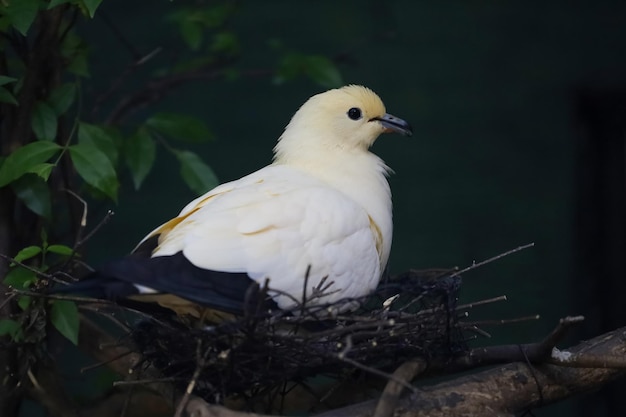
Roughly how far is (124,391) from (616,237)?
6.20ft

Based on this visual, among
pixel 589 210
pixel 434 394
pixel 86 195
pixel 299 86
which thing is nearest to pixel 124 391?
pixel 86 195

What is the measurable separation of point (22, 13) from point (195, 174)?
653 mm

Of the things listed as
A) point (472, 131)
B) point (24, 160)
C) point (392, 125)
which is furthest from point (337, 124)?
point (472, 131)

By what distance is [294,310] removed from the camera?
213cm

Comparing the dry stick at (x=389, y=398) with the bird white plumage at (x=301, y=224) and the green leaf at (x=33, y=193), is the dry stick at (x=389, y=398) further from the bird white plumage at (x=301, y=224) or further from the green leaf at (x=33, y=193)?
the green leaf at (x=33, y=193)

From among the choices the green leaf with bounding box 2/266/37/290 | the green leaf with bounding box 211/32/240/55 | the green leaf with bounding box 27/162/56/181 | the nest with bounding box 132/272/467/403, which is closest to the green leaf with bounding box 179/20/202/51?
the green leaf with bounding box 211/32/240/55

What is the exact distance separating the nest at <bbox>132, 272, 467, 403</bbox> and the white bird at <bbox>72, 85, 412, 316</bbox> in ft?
0.19

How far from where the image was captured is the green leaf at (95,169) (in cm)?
253

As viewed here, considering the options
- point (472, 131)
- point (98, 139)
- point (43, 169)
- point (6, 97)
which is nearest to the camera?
point (43, 169)

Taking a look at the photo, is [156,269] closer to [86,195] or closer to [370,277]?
[370,277]

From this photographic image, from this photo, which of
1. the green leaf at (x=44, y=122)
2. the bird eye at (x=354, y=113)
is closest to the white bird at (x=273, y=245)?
the bird eye at (x=354, y=113)

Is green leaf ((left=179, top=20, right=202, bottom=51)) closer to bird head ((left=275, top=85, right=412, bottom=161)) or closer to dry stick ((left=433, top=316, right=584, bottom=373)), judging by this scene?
bird head ((left=275, top=85, right=412, bottom=161))

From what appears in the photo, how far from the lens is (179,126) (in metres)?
2.94

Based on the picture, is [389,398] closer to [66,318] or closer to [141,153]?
[66,318]
